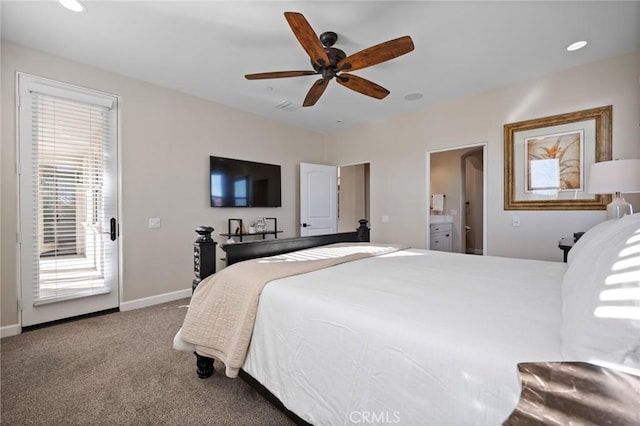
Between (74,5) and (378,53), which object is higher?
(74,5)

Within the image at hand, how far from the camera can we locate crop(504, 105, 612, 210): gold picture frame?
2.87 meters

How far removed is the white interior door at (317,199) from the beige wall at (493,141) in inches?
20.6

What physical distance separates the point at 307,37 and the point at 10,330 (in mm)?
3636

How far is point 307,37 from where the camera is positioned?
1908mm

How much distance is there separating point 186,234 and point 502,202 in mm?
4080

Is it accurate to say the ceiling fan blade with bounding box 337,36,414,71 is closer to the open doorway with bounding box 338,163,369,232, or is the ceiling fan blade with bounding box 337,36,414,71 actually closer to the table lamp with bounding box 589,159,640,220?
the table lamp with bounding box 589,159,640,220

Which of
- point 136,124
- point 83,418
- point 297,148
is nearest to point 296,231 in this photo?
point 297,148

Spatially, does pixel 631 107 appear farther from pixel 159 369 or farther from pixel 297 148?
pixel 159 369

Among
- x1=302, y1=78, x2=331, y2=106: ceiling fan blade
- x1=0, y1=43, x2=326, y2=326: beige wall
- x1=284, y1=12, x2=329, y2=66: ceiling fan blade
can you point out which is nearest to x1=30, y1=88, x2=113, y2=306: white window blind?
x1=0, y1=43, x2=326, y2=326: beige wall

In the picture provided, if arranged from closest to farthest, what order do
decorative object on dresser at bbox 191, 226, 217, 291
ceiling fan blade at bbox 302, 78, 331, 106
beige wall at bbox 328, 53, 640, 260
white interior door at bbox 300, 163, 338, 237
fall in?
decorative object on dresser at bbox 191, 226, 217, 291
ceiling fan blade at bbox 302, 78, 331, 106
beige wall at bbox 328, 53, 640, 260
white interior door at bbox 300, 163, 338, 237

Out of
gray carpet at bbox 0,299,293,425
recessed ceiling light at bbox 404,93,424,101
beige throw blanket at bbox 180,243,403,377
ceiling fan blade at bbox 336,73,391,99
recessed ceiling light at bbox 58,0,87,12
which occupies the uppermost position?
recessed ceiling light at bbox 58,0,87,12

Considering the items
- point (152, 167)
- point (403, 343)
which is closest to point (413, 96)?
point (152, 167)

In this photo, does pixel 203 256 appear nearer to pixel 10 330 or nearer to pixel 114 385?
pixel 114 385

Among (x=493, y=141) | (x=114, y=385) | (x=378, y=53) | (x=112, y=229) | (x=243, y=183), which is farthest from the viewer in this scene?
(x=243, y=183)
